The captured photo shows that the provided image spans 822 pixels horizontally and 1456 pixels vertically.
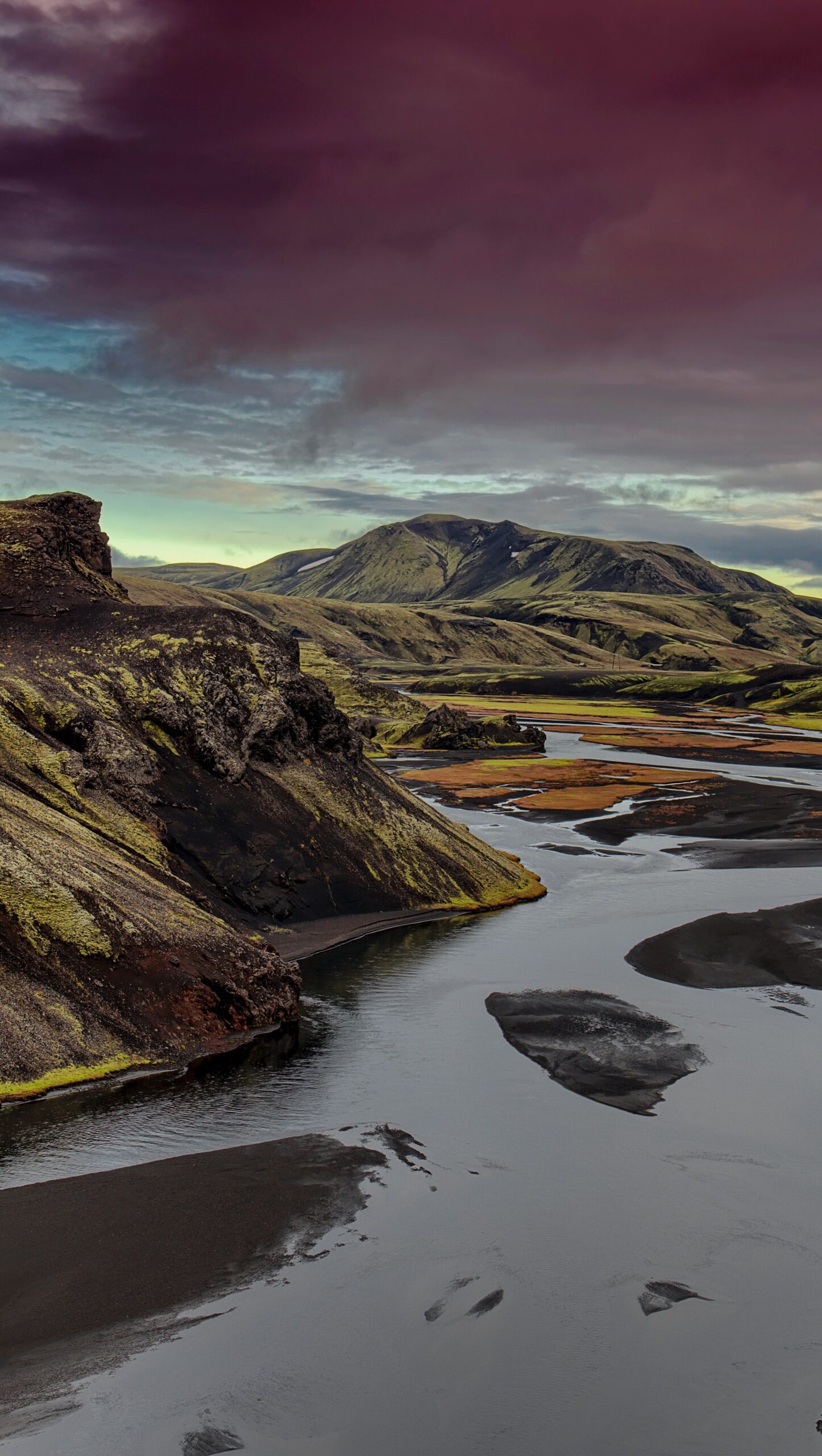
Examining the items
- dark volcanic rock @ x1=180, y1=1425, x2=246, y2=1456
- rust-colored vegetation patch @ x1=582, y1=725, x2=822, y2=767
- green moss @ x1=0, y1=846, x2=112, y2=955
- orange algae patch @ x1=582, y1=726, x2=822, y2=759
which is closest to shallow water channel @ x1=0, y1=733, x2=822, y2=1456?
dark volcanic rock @ x1=180, y1=1425, x2=246, y2=1456

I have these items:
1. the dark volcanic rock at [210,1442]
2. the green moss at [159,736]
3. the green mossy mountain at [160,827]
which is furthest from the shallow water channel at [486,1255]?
the green moss at [159,736]

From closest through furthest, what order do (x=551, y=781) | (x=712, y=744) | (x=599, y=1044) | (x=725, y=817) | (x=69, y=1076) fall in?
1. (x=69, y=1076)
2. (x=599, y=1044)
3. (x=725, y=817)
4. (x=551, y=781)
5. (x=712, y=744)

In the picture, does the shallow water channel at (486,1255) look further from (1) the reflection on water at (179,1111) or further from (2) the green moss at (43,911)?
(2) the green moss at (43,911)

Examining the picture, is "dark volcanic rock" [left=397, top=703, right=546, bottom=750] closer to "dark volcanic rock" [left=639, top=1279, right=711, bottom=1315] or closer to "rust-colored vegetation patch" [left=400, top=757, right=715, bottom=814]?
"rust-colored vegetation patch" [left=400, top=757, right=715, bottom=814]

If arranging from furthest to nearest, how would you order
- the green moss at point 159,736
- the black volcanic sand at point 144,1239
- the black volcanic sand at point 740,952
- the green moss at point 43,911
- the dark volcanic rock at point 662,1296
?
the green moss at point 159,736 < the black volcanic sand at point 740,952 < the green moss at point 43,911 < the dark volcanic rock at point 662,1296 < the black volcanic sand at point 144,1239

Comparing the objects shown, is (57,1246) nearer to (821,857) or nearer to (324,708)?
(324,708)

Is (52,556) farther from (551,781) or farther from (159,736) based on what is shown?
(551,781)

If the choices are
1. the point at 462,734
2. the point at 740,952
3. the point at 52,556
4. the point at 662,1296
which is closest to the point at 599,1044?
the point at 662,1296
